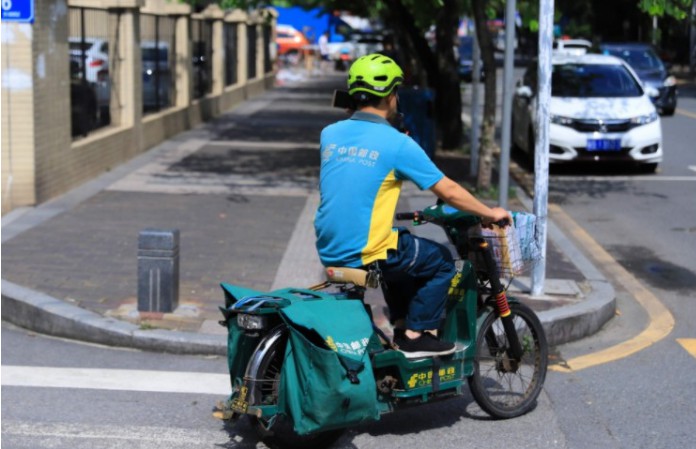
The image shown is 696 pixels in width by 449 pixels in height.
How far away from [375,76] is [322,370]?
142 centimetres

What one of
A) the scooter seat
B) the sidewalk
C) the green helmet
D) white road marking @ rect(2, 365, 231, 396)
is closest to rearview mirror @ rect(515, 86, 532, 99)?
the sidewalk

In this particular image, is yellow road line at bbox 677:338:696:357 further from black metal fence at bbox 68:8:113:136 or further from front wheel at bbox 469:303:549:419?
black metal fence at bbox 68:8:113:136

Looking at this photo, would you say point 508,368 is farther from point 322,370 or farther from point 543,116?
point 543,116

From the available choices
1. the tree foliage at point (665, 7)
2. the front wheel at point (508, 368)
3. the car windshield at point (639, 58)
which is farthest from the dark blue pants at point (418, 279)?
the car windshield at point (639, 58)

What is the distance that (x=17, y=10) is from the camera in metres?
10.5

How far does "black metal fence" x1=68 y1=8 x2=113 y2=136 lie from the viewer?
46.8 feet

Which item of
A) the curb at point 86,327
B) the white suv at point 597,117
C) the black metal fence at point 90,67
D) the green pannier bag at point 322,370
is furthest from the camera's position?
the white suv at point 597,117

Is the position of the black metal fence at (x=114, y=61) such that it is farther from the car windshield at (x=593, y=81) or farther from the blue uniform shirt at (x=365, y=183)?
the blue uniform shirt at (x=365, y=183)

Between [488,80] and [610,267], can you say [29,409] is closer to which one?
[610,267]

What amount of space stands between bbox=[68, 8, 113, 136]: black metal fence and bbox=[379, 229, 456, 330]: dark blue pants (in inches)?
369

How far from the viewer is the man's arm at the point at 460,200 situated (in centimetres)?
532

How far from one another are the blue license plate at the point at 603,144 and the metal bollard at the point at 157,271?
31.4 ft

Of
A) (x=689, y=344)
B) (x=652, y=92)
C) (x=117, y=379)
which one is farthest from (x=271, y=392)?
(x=652, y=92)

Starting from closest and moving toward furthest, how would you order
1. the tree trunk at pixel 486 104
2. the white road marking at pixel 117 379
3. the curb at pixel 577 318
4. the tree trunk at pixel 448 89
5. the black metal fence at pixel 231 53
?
the white road marking at pixel 117 379, the curb at pixel 577 318, the tree trunk at pixel 486 104, the tree trunk at pixel 448 89, the black metal fence at pixel 231 53
